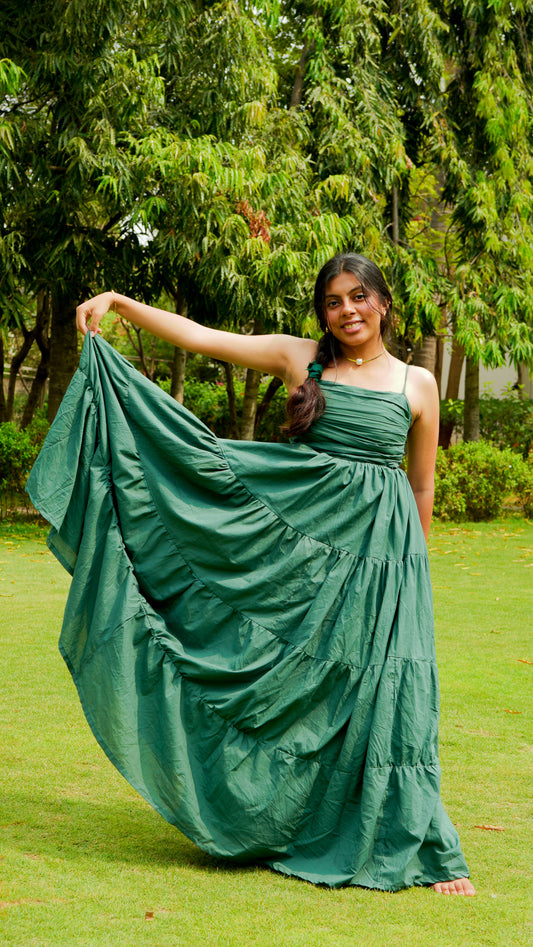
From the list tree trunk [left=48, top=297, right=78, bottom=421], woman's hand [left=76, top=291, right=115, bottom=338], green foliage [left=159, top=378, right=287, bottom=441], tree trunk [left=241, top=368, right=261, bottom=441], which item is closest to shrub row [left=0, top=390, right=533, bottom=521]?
tree trunk [left=48, top=297, right=78, bottom=421]

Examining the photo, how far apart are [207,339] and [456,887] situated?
6.43 ft

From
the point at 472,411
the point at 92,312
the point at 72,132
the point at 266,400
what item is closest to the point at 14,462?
the point at 72,132

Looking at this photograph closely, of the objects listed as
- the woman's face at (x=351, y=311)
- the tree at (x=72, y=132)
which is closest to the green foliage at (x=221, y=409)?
the tree at (x=72, y=132)

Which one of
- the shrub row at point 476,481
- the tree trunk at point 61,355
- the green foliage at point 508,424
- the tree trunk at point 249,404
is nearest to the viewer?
the tree trunk at point 61,355

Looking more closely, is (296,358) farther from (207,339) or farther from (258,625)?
(258,625)

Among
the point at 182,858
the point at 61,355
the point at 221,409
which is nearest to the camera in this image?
the point at 182,858

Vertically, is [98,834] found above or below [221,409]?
below

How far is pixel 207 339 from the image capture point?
11.0ft

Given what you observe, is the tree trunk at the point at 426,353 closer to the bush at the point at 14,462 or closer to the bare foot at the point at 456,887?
the bush at the point at 14,462

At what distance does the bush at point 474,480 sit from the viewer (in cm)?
1441

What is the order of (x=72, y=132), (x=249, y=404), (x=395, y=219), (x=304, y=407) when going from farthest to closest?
(x=249, y=404) < (x=395, y=219) < (x=72, y=132) < (x=304, y=407)

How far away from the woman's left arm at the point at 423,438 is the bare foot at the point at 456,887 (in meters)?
1.15

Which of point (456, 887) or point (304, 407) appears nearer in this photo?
point (456, 887)

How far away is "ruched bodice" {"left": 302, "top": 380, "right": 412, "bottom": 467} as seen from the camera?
332 centimetres
